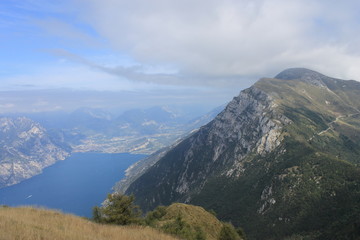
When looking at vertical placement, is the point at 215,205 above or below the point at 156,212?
below

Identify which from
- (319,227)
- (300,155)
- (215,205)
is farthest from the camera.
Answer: (215,205)

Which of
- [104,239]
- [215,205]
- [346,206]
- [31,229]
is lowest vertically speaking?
[215,205]

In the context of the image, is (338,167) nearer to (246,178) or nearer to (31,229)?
(246,178)

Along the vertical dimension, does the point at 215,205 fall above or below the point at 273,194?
below

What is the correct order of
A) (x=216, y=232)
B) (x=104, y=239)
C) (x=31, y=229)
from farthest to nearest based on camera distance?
(x=216, y=232)
(x=104, y=239)
(x=31, y=229)

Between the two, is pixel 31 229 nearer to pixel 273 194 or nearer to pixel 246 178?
pixel 273 194

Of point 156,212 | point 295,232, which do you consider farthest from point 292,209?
point 156,212

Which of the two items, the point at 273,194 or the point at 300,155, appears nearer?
the point at 273,194

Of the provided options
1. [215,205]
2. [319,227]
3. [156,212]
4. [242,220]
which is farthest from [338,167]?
[156,212]

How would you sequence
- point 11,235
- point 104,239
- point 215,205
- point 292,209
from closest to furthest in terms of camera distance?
point 11,235
point 104,239
point 292,209
point 215,205
